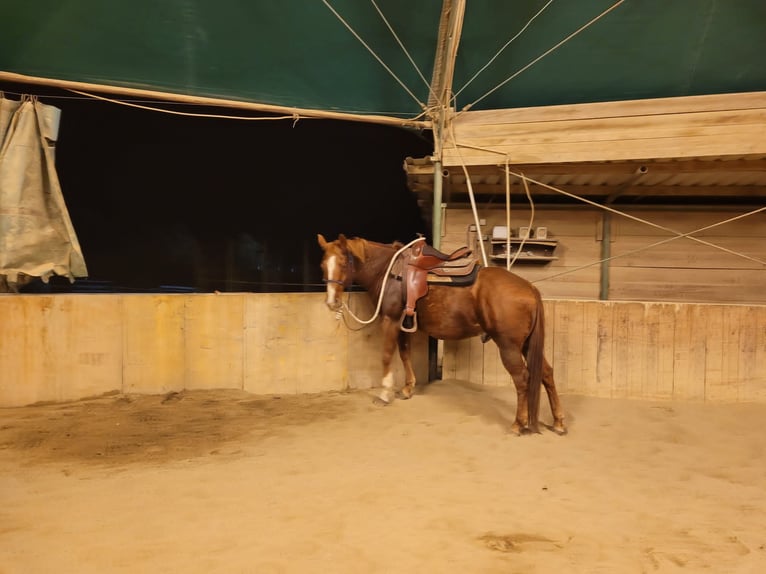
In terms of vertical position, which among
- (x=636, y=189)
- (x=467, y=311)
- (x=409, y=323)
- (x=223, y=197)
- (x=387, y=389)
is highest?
(x=223, y=197)

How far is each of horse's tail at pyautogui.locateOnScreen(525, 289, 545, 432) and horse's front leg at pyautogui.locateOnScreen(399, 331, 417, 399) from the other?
122 centimetres

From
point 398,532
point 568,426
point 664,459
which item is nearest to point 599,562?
point 398,532

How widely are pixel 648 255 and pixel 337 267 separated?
413 centimetres

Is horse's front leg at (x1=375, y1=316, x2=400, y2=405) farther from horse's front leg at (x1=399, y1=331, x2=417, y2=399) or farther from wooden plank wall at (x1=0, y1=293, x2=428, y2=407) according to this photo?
wooden plank wall at (x1=0, y1=293, x2=428, y2=407)

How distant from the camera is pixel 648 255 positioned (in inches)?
211

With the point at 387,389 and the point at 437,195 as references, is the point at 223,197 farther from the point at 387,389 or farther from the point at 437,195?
the point at 387,389

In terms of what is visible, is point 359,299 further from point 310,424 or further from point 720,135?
point 720,135

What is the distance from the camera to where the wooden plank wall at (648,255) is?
17.0 feet

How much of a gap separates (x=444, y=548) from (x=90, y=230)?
382 inches

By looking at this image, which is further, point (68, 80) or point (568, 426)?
point (68, 80)

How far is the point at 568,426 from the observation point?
344 cm

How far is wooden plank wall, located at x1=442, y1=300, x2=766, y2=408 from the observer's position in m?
4.02

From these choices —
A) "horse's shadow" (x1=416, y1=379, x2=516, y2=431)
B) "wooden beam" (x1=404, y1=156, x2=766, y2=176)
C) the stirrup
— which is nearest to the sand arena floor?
"horse's shadow" (x1=416, y1=379, x2=516, y2=431)

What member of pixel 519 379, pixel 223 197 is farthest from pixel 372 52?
pixel 223 197
